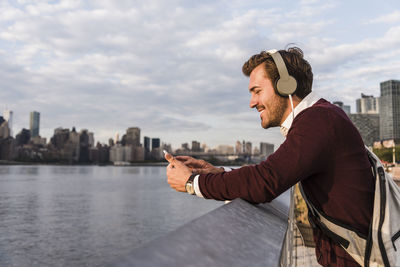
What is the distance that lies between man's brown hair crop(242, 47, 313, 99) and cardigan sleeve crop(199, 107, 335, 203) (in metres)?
0.48

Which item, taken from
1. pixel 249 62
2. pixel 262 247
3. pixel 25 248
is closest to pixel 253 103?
pixel 249 62

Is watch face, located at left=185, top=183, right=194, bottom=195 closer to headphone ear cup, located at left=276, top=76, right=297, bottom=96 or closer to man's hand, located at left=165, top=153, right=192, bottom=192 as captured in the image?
man's hand, located at left=165, top=153, right=192, bottom=192

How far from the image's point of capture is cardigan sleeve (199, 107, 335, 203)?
1.43m

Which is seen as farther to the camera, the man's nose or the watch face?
the man's nose

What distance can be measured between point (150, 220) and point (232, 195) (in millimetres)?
25504

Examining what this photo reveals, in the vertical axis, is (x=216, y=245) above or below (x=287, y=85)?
below

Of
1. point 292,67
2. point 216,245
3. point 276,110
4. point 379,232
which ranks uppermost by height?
point 292,67

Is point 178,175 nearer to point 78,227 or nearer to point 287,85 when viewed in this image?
point 287,85

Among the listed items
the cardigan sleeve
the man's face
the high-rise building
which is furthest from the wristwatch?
the high-rise building

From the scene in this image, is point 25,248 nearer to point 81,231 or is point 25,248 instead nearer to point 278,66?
point 81,231

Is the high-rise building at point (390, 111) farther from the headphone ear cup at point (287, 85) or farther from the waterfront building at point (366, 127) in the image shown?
the headphone ear cup at point (287, 85)

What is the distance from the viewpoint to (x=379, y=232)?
149cm

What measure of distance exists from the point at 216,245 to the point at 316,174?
1.00 m

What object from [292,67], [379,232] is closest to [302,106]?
[292,67]
